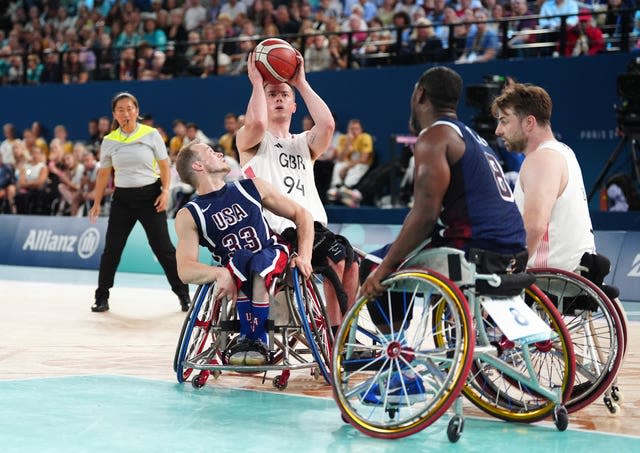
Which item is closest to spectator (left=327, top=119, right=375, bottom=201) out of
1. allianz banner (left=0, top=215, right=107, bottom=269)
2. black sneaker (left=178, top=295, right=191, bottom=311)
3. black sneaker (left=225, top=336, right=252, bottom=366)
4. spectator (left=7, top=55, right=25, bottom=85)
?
allianz banner (left=0, top=215, right=107, bottom=269)

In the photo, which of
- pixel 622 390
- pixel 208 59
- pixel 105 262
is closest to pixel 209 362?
pixel 622 390

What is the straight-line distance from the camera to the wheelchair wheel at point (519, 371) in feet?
15.6

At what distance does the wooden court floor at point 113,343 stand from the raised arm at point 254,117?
1432 mm

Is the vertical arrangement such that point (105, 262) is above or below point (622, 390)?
below

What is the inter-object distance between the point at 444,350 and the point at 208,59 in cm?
1550

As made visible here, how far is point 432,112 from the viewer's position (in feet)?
15.7

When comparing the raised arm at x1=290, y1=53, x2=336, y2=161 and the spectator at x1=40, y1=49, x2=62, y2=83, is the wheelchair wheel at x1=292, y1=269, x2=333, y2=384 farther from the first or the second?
the spectator at x1=40, y1=49, x2=62, y2=83

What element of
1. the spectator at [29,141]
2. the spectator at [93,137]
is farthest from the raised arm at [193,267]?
the spectator at [29,141]

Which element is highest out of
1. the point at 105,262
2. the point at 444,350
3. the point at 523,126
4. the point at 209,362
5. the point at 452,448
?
the point at 523,126

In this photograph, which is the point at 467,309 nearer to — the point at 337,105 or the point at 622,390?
the point at 622,390

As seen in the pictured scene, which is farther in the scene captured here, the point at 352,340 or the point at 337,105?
the point at 337,105

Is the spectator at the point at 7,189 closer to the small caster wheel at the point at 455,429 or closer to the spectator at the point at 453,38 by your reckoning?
the spectator at the point at 453,38

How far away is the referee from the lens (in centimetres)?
1025

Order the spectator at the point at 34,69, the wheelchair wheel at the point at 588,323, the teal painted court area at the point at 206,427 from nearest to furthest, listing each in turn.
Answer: the teal painted court area at the point at 206,427
the wheelchair wheel at the point at 588,323
the spectator at the point at 34,69
